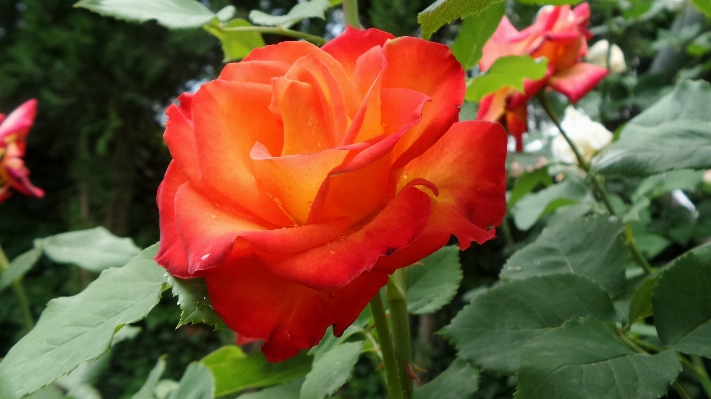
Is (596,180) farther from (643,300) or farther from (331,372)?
(331,372)

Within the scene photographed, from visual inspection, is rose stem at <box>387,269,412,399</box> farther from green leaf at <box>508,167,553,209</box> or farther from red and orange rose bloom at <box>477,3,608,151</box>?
green leaf at <box>508,167,553,209</box>

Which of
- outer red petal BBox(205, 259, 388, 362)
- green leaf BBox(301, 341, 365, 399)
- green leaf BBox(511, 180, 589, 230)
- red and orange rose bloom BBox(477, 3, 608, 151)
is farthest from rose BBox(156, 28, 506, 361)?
green leaf BBox(511, 180, 589, 230)

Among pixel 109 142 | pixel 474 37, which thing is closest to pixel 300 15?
pixel 474 37

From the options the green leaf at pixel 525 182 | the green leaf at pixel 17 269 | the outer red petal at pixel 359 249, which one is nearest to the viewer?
the outer red petal at pixel 359 249

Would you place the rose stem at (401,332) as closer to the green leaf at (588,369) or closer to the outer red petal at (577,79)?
the green leaf at (588,369)

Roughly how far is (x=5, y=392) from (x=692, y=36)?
134cm

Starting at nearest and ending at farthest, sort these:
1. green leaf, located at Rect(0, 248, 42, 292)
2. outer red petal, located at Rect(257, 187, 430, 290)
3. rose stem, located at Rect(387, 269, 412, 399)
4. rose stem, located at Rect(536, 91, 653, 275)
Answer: outer red petal, located at Rect(257, 187, 430, 290) < rose stem, located at Rect(387, 269, 412, 399) < rose stem, located at Rect(536, 91, 653, 275) < green leaf, located at Rect(0, 248, 42, 292)

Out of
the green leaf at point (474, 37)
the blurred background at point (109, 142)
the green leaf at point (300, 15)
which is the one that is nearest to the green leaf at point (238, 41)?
the green leaf at point (300, 15)

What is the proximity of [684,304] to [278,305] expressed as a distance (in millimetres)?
224

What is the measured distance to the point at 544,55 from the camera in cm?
55

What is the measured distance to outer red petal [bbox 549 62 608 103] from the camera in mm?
549

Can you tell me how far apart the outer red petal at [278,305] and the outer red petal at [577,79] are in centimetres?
43

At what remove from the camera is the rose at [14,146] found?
2.41ft

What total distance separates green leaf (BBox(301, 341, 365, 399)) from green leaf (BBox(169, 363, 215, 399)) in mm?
83
